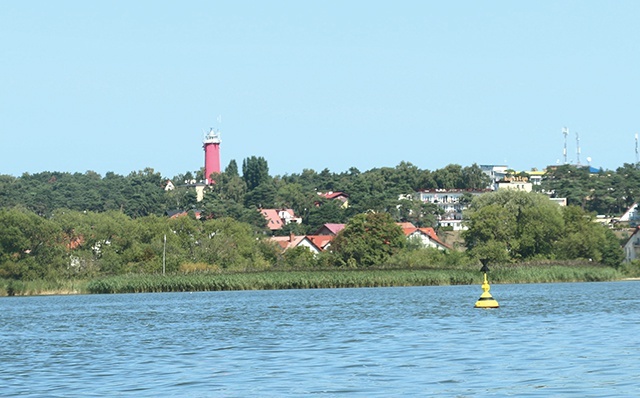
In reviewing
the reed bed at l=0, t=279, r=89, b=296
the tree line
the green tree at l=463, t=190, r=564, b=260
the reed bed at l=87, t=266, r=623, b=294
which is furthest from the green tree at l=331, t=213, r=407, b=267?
the reed bed at l=0, t=279, r=89, b=296

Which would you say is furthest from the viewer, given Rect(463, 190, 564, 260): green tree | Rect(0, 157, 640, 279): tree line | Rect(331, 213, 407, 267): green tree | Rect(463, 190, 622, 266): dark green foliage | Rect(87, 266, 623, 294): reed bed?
Rect(331, 213, 407, 267): green tree

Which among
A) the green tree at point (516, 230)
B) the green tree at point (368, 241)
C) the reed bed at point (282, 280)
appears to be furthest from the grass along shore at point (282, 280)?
the green tree at point (368, 241)

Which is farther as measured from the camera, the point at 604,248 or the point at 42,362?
the point at 604,248

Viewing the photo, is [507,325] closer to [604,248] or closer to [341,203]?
[604,248]

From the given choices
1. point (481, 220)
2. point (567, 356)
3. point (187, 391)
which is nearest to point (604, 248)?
point (481, 220)

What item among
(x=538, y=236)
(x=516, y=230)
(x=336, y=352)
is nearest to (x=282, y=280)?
(x=538, y=236)

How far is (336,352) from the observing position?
107ft

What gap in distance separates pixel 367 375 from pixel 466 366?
2.53m

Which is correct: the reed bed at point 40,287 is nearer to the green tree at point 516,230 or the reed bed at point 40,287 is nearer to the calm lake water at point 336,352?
the calm lake water at point 336,352

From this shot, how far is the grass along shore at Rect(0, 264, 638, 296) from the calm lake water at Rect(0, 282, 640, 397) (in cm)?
2958

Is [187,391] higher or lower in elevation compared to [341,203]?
lower

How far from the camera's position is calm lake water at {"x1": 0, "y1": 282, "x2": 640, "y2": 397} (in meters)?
25.2

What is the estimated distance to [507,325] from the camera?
41.1 metres

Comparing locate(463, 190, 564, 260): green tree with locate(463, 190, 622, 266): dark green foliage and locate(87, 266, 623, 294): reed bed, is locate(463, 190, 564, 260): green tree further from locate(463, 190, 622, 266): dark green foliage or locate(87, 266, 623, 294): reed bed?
locate(87, 266, 623, 294): reed bed
